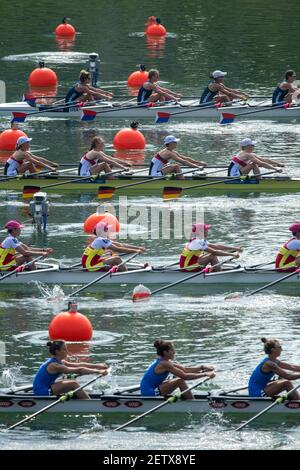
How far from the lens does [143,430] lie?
22.6m

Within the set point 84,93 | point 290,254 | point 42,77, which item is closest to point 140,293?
point 290,254

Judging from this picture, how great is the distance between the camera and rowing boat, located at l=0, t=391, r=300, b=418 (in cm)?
2280

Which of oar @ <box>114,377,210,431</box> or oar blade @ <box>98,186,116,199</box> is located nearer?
oar @ <box>114,377,210,431</box>

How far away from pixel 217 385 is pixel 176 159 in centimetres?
1211

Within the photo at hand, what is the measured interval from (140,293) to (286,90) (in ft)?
50.7

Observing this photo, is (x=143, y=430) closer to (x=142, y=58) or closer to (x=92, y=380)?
(x=92, y=380)

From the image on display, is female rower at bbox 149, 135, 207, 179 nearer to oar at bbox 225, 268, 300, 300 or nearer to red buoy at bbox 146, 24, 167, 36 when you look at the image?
oar at bbox 225, 268, 300, 300

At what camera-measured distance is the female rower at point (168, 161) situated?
35250 millimetres

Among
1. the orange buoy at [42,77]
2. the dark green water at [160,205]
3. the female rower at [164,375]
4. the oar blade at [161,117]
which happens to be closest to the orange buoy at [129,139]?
the dark green water at [160,205]

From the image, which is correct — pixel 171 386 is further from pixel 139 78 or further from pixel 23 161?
pixel 139 78

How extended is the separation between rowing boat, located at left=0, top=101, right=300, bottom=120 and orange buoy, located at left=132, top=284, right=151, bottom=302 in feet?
47.9

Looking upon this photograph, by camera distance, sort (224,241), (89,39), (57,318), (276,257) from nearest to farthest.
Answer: (57,318), (276,257), (224,241), (89,39)

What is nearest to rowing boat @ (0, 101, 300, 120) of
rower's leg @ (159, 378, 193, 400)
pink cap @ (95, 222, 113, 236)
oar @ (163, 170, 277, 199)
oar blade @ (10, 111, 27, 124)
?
oar blade @ (10, 111, 27, 124)
